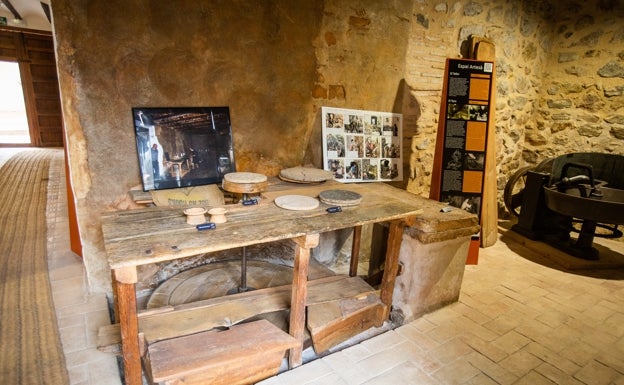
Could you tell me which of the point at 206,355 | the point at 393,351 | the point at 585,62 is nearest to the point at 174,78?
the point at 206,355

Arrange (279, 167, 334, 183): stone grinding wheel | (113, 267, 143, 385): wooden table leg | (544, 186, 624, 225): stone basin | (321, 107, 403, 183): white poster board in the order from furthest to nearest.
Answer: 1. (321, 107, 403, 183): white poster board
2. (544, 186, 624, 225): stone basin
3. (279, 167, 334, 183): stone grinding wheel
4. (113, 267, 143, 385): wooden table leg

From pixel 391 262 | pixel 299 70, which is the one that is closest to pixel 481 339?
pixel 391 262

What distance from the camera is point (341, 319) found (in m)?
2.38

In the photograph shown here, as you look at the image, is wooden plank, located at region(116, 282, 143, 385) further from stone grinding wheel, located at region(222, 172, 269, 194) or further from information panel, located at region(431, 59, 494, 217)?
information panel, located at region(431, 59, 494, 217)

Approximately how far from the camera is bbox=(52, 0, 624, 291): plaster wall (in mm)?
2359

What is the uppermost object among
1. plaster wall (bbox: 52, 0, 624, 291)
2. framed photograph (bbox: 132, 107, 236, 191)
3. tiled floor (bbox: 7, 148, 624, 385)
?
plaster wall (bbox: 52, 0, 624, 291)

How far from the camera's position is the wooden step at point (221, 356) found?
1.74m

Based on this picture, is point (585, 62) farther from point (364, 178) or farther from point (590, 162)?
point (364, 178)

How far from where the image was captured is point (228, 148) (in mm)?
2830

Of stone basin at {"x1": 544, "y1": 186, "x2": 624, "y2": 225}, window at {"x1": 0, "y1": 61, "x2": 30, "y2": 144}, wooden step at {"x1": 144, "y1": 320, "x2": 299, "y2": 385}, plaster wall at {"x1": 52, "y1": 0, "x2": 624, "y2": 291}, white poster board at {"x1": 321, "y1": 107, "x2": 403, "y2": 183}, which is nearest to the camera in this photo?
wooden step at {"x1": 144, "y1": 320, "x2": 299, "y2": 385}

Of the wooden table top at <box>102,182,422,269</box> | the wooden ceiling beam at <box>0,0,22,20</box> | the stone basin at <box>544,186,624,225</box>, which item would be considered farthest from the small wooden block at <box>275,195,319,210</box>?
the wooden ceiling beam at <box>0,0,22,20</box>

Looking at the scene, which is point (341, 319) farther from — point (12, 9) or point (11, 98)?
point (11, 98)

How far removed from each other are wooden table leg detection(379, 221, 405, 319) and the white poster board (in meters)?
1.02

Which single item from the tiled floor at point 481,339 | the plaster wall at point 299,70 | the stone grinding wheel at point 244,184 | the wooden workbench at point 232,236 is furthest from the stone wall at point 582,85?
the stone grinding wheel at point 244,184
